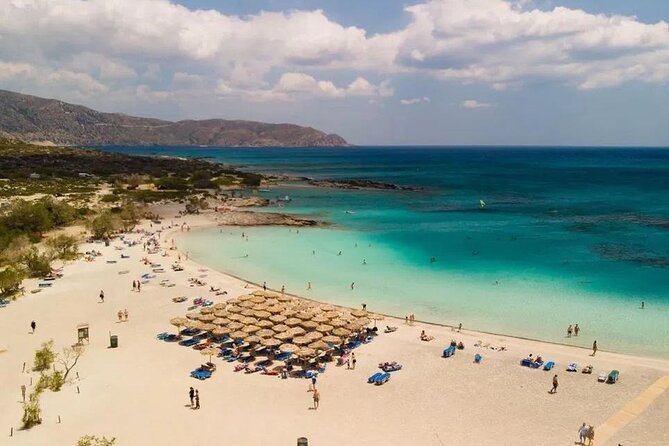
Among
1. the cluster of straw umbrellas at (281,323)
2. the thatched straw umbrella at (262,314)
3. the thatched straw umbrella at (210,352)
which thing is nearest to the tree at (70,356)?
the cluster of straw umbrellas at (281,323)

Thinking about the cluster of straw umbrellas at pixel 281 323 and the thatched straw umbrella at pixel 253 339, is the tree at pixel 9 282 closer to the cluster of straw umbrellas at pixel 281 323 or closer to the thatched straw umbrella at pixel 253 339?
the cluster of straw umbrellas at pixel 281 323

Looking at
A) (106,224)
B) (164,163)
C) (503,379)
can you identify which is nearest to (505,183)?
(164,163)

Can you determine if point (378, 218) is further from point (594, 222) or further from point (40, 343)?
point (40, 343)

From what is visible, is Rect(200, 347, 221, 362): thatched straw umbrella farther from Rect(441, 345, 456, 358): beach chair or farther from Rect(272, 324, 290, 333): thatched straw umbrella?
Rect(441, 345, 456, 358): beach chair

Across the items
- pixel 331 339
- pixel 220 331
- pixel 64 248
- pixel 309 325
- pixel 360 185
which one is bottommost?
pixel 220 331

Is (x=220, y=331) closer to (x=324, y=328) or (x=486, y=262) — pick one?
(x=324, y=328)

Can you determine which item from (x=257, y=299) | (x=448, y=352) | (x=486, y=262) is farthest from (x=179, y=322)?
(x=486, y=262)
